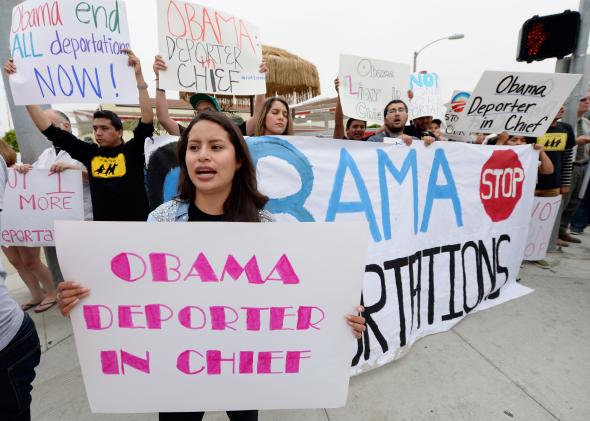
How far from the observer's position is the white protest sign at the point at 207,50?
2227mm

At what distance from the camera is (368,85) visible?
9.93ft

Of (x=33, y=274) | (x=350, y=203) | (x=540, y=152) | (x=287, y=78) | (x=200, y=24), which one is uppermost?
(x=287, y=78)

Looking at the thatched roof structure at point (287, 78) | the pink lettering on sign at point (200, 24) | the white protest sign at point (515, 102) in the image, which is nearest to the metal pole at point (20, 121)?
the pink lettering on sign at point (200, 24)

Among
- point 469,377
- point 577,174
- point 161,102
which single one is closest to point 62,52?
point 161,102

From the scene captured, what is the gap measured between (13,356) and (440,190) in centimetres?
249

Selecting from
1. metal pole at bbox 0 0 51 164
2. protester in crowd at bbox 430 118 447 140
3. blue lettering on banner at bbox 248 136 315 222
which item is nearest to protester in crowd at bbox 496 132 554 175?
protester in crowd at bbox 430 118 447 140

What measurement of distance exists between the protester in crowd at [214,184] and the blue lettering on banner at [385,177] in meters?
1.05

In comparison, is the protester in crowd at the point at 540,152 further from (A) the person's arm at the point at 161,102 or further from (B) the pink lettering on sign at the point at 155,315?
(B) the pink lettering on sign at the point at 155,315

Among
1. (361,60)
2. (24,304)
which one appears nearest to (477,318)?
(361,60)

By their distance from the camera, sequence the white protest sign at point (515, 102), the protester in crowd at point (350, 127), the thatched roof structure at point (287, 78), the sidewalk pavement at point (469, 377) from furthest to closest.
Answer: the thatched roof structure at point (287, 78)
the protester in crowd at point (350, 127)
the white protest sign at point (515, 102)
the sidewalk pavement at point (469, 377)

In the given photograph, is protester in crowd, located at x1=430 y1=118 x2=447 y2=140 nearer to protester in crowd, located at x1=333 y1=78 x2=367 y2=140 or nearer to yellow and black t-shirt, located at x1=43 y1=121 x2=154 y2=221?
protester in crowd, located at x1=333 y1=78 x2=367 y2=140

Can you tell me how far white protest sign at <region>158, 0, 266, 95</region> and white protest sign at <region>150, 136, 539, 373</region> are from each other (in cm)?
71

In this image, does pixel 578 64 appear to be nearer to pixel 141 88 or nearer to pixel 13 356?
pixel 141 88

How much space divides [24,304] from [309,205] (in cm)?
293
